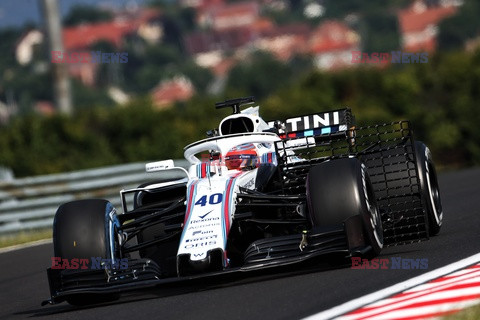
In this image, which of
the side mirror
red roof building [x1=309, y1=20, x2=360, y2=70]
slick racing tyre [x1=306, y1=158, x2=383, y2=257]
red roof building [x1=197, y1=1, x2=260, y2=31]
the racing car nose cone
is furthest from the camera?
red roof building [x1=197, y1=1, x2=260, y2=31]

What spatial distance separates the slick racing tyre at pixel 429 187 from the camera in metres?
10.3

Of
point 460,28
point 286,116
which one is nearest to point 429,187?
point 286,116

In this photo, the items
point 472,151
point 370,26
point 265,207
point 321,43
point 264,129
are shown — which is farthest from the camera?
point 321,43

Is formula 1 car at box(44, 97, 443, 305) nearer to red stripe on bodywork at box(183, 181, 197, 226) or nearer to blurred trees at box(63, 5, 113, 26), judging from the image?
red stripe on bodywork at box(183, 181, 197, 226)

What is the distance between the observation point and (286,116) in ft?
84.6

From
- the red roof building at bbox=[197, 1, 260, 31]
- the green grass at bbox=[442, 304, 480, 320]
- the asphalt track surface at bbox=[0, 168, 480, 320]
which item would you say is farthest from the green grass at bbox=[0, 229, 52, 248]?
the red roof building at bbox=[197, 1, 260, 31]

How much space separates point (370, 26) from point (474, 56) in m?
61.9

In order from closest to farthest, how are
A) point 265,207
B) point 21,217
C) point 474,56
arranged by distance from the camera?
point 265,207 → point 21,217 → point 474,56

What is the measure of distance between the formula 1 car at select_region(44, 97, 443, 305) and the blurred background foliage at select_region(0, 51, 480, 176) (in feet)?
43.9

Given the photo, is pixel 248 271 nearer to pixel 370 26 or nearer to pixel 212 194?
pixel 212 194

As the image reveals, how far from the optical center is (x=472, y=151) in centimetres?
2464

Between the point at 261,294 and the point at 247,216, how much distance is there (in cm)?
132

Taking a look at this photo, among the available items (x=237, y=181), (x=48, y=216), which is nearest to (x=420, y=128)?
(x=48, y=216)

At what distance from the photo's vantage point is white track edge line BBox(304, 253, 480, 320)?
7.01m
